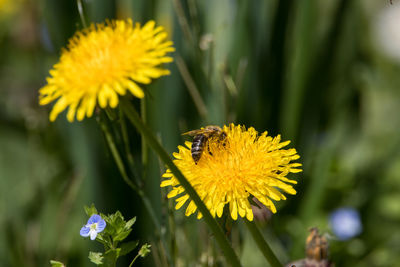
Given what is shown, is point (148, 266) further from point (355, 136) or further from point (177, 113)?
point (355, 136)

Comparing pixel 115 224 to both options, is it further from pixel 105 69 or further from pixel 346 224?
pixel 346 224

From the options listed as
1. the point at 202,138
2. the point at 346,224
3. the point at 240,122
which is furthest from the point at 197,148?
the point at 346,224

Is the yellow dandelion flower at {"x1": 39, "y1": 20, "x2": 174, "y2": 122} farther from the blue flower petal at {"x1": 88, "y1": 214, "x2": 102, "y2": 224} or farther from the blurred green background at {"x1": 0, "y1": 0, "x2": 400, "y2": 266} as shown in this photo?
the blurred green background at {"x1": 0, "y1": 0, "x2": 400, "y2": 266}

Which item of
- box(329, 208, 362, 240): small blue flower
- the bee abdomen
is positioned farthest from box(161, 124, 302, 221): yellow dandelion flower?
box(329, 208, 362, 240): small blue flower

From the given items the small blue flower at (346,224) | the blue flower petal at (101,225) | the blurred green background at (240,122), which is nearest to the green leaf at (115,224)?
the blue flower petal at (101,225)

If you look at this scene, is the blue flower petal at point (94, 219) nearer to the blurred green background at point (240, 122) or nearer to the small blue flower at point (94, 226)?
the small blue flower at point (94, 226)
